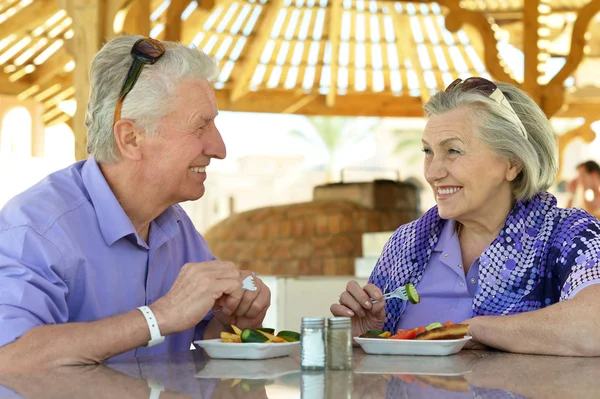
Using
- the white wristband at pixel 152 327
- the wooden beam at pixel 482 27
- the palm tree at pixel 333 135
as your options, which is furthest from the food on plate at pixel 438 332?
the palm tree at pixel 333 135

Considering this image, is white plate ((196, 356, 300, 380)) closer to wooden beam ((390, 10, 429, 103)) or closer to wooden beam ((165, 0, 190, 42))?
wooden beam ((165, 0, 190, 42))

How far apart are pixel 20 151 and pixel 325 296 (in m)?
9.31

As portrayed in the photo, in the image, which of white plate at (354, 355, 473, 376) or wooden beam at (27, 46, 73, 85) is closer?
white plate at (354, 355, 473, 376)

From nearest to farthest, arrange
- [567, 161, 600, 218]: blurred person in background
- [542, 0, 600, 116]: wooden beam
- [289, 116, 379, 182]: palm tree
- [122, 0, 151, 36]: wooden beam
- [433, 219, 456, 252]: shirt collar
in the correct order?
[433, 219, 456, 252]: shirt collar
[122, 0, 151, 36]: wooden beam
[542, 0, 600, 116]: wooden beam
[567, 161, 600, 218]: blurred person in background
[289, 116, 379, 182]: palm tree

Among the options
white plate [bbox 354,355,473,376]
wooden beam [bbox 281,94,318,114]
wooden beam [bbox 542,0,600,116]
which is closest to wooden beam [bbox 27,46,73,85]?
wooden beam [bbox 281,94,318,114]

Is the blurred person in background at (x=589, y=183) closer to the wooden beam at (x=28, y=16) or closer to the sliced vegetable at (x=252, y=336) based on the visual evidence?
the wooden beam at (x=28, y=16)

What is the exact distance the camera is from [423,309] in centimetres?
240

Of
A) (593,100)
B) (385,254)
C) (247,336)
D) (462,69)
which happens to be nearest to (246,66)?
(462,69)

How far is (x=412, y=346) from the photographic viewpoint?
1.90m

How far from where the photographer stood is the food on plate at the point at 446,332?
1908 mm

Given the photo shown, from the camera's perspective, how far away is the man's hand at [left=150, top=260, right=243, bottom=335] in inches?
71.5

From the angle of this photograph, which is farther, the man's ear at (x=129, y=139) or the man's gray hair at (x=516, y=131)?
the man's gray hair at (x=516, y=131)

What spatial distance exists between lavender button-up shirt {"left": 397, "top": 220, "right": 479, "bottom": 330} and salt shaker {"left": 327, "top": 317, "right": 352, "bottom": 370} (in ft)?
2.42

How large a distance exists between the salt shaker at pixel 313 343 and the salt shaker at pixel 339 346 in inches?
0.7
